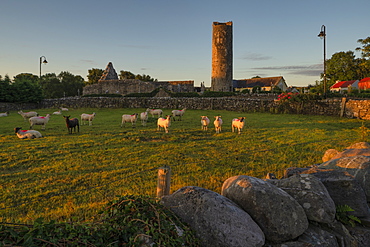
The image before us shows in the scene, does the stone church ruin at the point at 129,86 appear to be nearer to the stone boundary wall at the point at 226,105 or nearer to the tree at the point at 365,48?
the stone boundary wall at the point at 226,105

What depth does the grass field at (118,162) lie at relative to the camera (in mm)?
5941

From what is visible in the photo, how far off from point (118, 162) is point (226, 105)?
1055 inches

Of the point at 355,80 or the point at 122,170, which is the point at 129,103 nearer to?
the point at 122,170

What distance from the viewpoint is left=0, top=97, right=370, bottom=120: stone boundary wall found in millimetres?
24438

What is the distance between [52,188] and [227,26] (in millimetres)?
48250

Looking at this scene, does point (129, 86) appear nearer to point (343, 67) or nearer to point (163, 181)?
point (163, 181)

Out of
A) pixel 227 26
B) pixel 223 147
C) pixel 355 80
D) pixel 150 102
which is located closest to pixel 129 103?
pixel 150 102

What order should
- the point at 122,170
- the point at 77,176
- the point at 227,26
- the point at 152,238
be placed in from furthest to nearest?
the point at 227,26, the point at 122,170, the point at 77,176, the point at 152,238

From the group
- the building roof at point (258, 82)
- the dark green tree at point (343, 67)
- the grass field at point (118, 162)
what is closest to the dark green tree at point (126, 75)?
the building roof at point (258, 82)

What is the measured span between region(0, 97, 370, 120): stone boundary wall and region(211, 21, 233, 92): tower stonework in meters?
16.1

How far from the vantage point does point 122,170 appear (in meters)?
8.23

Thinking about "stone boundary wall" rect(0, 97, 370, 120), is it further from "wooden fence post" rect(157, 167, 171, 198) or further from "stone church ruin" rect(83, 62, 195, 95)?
"wooden fence post" rect(157, 167, 171, 198)

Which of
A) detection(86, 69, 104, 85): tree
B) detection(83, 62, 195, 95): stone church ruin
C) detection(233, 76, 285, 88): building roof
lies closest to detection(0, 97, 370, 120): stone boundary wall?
detection(83, 62, 195, 95): stone church ruin

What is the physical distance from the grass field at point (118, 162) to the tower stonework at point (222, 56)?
36.0 meters
